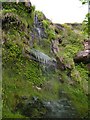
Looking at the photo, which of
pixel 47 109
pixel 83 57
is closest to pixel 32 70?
pixel 47 109

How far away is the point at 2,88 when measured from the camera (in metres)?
13.4

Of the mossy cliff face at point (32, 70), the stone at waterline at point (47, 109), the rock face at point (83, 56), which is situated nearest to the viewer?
the stone at waterline at point (47, 109)

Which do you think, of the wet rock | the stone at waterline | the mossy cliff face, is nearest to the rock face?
the wet rock

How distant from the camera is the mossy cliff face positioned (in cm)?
1348

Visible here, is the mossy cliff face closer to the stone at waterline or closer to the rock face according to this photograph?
the stone at waterline

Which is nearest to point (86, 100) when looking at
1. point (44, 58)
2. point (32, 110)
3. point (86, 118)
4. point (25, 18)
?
point (86, 118)

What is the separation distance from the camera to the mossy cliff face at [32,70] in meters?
13.5

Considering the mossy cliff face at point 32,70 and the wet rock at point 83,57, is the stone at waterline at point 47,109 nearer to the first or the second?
the mossy cliff face at point 32,70

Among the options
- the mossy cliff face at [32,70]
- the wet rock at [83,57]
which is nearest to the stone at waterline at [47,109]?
the mossy cliff face at [32,70]

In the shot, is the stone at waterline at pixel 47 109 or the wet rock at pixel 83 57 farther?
the wet rock at pixel 83 57

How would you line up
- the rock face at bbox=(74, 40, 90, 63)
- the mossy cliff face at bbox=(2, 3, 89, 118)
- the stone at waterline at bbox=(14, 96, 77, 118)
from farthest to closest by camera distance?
1. the rock face at bbox=(74, 40, 90, 63)
2. the mossy cliff face at bbox=(2, 3, 89, 118)
3. the stone at waterline at bbox=(14, 96, 77, 118)

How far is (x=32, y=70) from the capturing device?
1566cm

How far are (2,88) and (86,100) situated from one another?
5.78 meters

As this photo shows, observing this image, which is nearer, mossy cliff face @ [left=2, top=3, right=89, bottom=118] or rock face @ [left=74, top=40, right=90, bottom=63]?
mossy cliff face @ [left=2, top=3, right=89, bottom=118]
